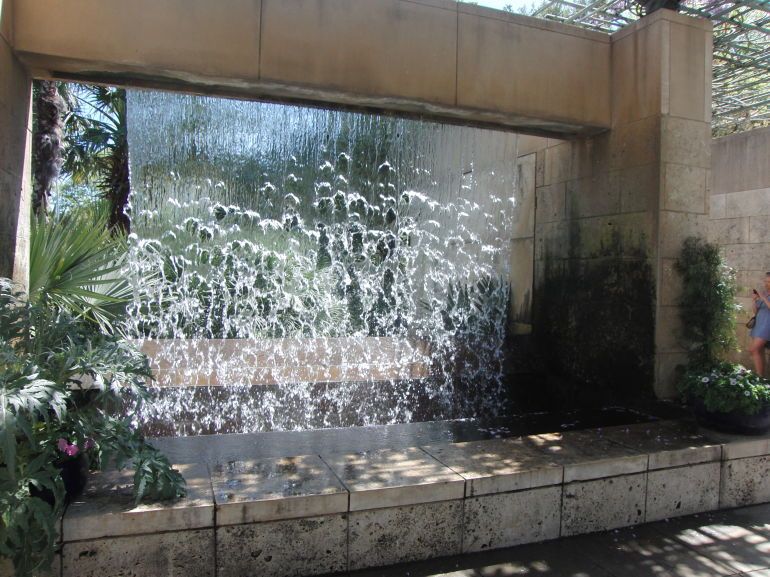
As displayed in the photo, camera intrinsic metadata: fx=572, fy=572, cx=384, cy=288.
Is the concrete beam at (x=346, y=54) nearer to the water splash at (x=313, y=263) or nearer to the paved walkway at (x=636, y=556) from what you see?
the water splash at (x=313, y=263)

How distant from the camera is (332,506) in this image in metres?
2.79

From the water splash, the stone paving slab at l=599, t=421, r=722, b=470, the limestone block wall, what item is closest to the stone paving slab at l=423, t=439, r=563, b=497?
the stone paving slab at l=599, t=421, r=722, b=470

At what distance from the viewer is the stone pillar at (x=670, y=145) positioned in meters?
5.38

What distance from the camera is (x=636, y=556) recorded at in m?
3.11

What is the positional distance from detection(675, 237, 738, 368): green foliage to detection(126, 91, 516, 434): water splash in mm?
1949

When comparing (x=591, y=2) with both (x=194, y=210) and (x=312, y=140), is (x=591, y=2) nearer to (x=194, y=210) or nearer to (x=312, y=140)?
(x=312, y=140)

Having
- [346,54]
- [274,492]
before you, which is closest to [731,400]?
[274,492]

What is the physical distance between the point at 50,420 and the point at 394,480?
1.65m

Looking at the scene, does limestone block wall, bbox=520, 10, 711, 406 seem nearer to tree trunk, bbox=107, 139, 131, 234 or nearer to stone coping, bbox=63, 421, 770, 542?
stone coping, bbox=63, 421, 770, 542

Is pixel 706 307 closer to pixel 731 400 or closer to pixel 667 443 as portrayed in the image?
pixel 731 400

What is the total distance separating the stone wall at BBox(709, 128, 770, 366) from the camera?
27.9ft

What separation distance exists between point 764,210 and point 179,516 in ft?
30.0

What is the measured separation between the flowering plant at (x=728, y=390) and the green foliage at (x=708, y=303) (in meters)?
0.75

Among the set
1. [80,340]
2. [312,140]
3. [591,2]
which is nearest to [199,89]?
[312,140]
